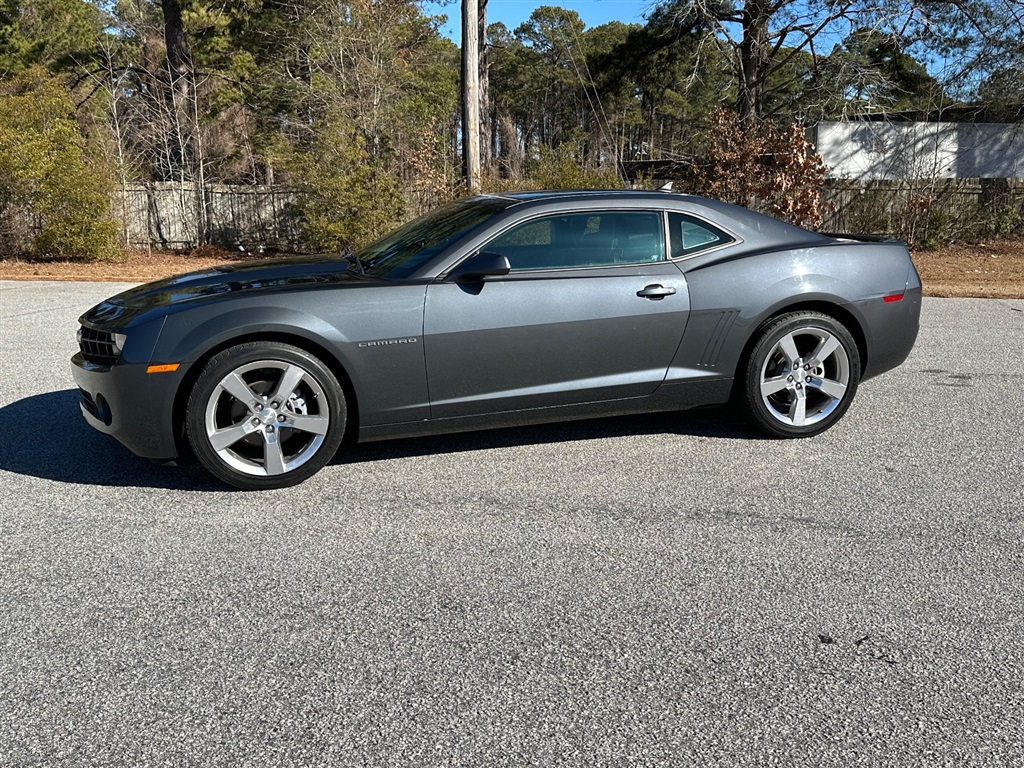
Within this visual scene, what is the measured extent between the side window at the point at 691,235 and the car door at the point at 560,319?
3.7 inches

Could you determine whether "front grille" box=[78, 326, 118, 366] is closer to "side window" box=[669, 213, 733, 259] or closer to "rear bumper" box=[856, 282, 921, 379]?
"side window" box=[669, 213, 733, 259]

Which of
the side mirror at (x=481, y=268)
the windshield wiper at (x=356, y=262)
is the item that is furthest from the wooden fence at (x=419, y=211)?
the side mirror at (x=481, y=268)

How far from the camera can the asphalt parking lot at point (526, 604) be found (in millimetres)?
2535

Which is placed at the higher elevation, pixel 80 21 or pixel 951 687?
pixel 80 21

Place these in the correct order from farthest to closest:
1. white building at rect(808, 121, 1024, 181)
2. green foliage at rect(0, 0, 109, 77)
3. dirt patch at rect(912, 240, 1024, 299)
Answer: green foliage at rect(0, 0, 109, 77) → white building at rect(808, 121, 1024, 181) → dirt patch at rect(912, 240, 1024, 299)

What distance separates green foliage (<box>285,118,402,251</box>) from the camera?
55.2 ft

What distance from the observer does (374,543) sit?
151 inches

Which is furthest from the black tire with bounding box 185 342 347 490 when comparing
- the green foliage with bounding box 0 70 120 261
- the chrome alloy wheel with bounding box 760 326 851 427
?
the green foliage with bounding box 0 70 120 261

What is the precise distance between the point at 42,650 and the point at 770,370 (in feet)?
13.4

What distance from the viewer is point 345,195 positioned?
16.8 meters

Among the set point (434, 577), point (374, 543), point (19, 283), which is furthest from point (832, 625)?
point (19, 283)

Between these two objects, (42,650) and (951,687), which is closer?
(951,687)

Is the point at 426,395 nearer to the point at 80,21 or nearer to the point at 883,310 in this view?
the point at 883,310

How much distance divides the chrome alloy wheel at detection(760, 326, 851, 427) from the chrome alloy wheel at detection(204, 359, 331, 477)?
265 centimetres
